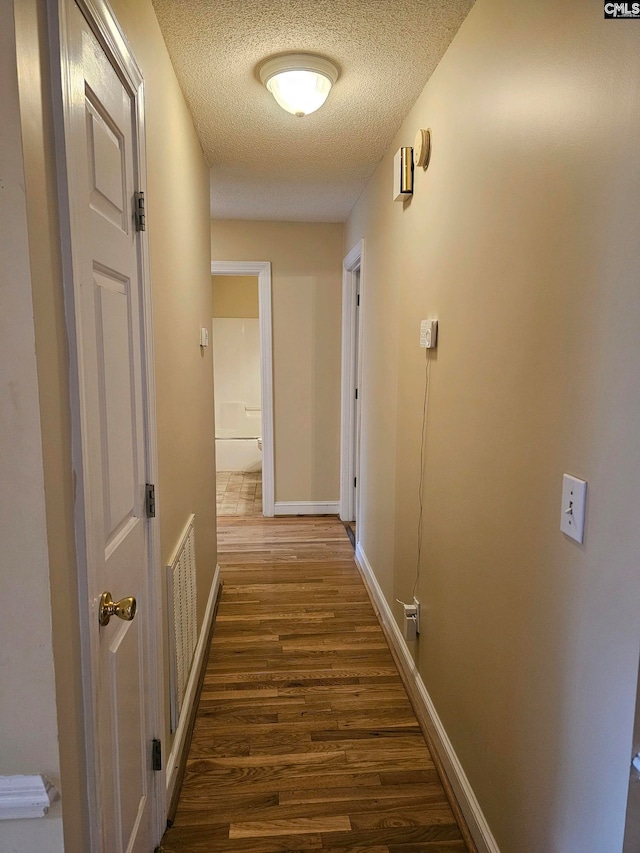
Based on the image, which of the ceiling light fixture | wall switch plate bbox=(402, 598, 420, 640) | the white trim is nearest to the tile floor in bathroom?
wall switch plate bbox=(402, 598, 420, 640)

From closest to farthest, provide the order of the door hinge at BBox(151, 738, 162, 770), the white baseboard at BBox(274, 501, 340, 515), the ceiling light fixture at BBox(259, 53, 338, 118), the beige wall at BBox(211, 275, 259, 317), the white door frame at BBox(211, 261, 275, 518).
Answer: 1. the door hinge at BBox(151, 738, 162, 770)
2. the ceiling light fixture at BBox(259, 53, 338, 118)
3. the white door frame at BBox(211, 261, 275, 518)
4. the white baseboard at BBox(274, 501, 340, 515)
5. the beige wall at BBox(211, 275, 259, 317)

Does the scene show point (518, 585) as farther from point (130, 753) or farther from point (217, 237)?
point (217, 237)

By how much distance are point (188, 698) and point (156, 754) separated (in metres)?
0.55

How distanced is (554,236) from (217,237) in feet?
11.8

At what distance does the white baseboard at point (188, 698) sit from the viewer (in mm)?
1674

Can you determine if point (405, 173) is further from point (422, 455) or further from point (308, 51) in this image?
point (422, 455)

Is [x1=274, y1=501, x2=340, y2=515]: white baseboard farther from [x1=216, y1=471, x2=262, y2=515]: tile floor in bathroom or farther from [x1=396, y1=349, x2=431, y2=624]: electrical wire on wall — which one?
[x1=396, y1=349, x2=431, y2=624]: electrical wire on wall

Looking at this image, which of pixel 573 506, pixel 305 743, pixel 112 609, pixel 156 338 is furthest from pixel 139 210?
pixel 305 743

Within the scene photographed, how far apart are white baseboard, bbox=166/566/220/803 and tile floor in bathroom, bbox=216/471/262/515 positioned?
6.22 ft

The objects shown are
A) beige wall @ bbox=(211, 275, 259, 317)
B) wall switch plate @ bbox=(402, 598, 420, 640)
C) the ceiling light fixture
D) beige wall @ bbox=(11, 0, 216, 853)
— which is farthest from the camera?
beige wall @ bbox=(211, 275, 259, 317)

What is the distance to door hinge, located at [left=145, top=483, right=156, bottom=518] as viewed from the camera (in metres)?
1.41

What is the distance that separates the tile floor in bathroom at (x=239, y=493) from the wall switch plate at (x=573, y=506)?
3.88m

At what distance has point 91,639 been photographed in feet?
3.04

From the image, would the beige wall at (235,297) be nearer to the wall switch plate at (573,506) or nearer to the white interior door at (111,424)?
the white interior door at (111,424)
